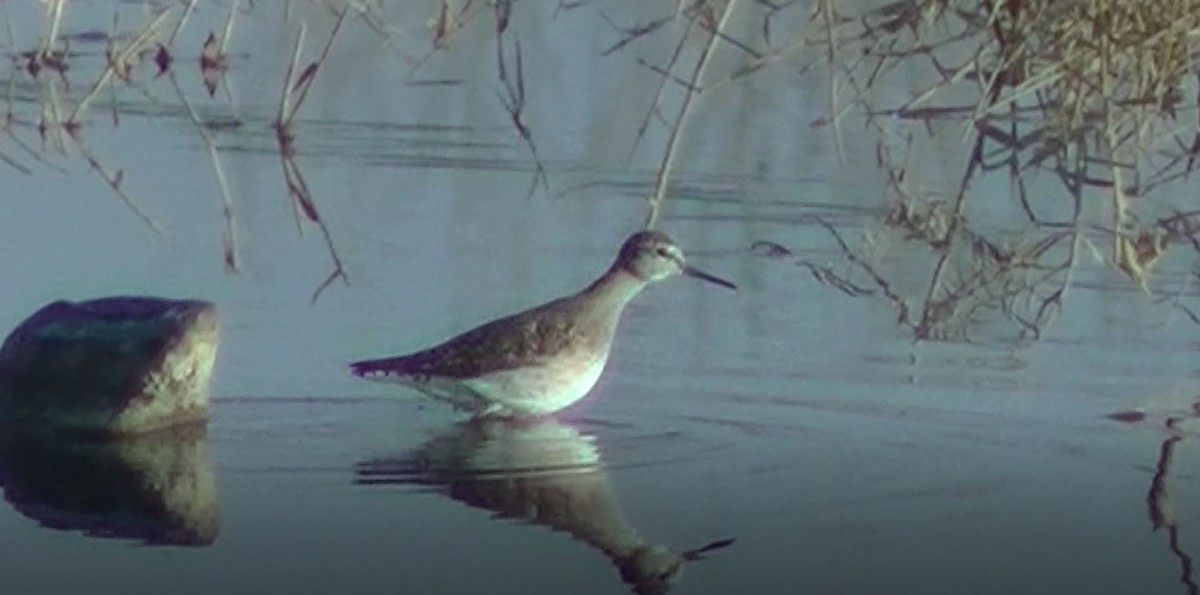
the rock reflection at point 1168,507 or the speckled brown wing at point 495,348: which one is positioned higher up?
the speckled brown wing at point 495,348

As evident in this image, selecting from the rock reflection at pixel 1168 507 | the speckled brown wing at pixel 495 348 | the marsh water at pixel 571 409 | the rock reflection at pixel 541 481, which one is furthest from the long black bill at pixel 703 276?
the rock reflection at pixel 1168 507

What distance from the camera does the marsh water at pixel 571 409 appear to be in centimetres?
618

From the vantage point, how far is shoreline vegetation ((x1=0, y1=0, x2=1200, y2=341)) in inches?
303

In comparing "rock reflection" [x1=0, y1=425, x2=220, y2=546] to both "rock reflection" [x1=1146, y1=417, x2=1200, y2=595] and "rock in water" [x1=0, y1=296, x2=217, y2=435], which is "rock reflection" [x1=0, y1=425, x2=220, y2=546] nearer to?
"rock in water" [x1=0, y1=296, x2=217, y2=435]

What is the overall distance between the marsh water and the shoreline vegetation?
81mm

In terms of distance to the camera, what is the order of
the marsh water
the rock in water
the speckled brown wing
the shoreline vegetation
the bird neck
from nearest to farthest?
1. the marsh water
2. the rock in water
3. the speckled brown wing
4. the shoreline vegetation
5. the bird neck

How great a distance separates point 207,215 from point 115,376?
197 centimetres

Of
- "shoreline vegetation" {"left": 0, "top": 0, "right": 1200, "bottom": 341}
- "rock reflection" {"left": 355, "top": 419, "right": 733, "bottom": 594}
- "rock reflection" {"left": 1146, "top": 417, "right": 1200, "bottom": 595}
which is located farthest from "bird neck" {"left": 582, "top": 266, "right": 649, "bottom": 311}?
"rock reflection" {"left": 1146, "top": 417, "right": 1200, "bottom": 595}

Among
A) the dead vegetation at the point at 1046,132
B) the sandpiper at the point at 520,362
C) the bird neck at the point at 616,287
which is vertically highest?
the dead vegetation at the point at 1046,132

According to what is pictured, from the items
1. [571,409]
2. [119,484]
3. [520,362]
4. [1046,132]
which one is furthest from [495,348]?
[1046,132]

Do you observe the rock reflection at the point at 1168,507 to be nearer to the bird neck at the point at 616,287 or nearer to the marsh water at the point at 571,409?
the marsh water at the point at 571,409

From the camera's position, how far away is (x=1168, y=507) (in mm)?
6660

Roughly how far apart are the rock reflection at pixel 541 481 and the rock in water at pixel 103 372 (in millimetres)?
521

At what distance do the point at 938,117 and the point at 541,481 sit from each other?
87.8 inches
